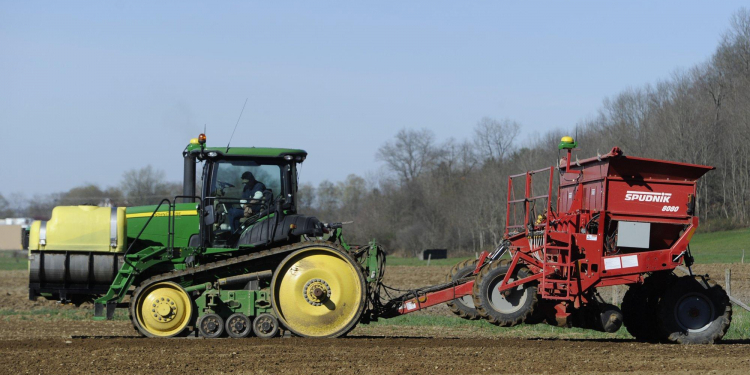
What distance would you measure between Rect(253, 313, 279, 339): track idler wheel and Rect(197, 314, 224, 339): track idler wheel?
1.63 ft

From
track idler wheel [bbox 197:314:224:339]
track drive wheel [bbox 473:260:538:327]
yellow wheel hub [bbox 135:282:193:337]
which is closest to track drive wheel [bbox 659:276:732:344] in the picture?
track drive wheel [bbox 473:260:538:327]

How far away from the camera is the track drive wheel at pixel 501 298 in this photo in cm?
1219

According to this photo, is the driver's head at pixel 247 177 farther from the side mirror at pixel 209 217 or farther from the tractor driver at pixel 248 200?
the side mirror at pixel 209 217

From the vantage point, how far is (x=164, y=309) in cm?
1167

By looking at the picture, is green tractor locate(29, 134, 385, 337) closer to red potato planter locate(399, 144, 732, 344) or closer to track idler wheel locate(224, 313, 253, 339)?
track idler wheel locate(224, 313, 253, 339)

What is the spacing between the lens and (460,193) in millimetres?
75812

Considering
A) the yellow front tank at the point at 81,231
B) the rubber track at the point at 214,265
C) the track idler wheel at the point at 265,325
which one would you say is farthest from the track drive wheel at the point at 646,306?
the yellow front tank at the point at 81,231

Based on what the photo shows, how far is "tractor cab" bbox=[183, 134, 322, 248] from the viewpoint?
12.0 meters

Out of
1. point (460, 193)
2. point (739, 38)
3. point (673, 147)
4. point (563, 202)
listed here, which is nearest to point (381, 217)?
point (460, 193)

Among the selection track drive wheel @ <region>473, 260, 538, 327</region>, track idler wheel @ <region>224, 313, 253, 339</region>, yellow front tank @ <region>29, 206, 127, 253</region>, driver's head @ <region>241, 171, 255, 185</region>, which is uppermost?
driver's head @ <region>241, 171, 255, 185</region>

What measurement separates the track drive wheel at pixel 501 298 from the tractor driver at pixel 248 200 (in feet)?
11.5

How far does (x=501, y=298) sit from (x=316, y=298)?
9.09 ft

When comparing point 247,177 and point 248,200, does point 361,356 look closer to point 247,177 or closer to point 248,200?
Result: point 248,200

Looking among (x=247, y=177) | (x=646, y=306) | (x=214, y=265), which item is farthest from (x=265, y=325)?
(x=646, y=306)
